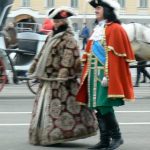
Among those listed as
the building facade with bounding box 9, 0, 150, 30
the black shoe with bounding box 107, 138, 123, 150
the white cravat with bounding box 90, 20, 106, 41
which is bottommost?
the building facade with bounding box 9, 0, 150, 30

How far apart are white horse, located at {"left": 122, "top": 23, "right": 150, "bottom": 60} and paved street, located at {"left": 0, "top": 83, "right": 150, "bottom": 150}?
875 mm

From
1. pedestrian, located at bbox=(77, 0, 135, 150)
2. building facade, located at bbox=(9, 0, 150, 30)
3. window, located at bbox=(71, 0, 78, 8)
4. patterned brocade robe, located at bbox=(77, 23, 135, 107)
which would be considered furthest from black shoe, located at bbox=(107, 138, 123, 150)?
window, located at bbox=(71, 0, 78, 8)

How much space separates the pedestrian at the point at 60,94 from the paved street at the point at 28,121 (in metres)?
0.21

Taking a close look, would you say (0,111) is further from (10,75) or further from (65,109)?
(65,109)

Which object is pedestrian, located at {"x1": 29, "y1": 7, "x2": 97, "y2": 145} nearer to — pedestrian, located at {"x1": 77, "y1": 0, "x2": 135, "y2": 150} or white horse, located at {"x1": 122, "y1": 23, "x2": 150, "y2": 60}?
pedestrian, located at {"x1": 77, "y1": 0, "x2": 135, "y2": 150}

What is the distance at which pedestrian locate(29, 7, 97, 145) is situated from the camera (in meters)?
8.90

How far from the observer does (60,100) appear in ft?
29.3

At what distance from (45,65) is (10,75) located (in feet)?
21.6

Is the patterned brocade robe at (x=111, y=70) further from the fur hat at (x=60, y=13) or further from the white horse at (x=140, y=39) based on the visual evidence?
the white horse at (x=140, y=39)

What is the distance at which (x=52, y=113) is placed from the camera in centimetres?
892

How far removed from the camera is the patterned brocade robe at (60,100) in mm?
8891

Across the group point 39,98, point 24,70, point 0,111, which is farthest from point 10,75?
point 39,98

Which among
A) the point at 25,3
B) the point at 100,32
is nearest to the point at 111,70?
the point at 100,32

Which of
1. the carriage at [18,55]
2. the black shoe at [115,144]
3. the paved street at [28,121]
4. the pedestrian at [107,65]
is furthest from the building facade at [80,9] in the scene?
the pedestrian at [107,65]
